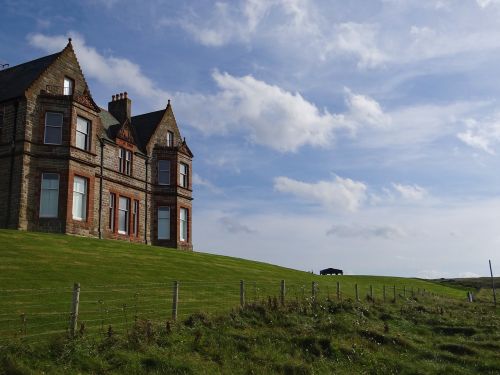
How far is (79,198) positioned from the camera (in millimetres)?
35938

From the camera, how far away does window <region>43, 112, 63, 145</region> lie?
3478 centimetres

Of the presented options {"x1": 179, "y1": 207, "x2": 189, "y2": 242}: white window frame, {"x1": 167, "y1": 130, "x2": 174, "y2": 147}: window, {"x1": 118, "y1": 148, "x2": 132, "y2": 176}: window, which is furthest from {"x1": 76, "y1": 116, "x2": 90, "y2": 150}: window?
{"x1": 179, "y1": 207, "x2": 189, "y2": 242}: white window frame

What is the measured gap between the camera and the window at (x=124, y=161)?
42688 millimetres

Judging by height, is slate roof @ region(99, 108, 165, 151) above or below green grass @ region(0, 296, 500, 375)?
above

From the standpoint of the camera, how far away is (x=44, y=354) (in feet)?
39.9

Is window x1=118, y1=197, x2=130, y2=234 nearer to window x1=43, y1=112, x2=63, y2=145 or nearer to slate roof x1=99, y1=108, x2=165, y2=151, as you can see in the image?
slate roof x1=99, y1=108, x2=165, y2=151

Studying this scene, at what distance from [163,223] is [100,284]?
24.6 meters

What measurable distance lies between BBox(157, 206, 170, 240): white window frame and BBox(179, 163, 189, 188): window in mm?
3071

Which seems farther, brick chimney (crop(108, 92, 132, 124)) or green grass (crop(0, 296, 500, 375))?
brick chimney (crop(108, 92, 132, 124))

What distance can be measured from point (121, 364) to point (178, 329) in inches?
121

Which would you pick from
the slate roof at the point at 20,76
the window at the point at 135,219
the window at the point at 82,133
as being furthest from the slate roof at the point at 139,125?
the slate roof at the point at 20,76

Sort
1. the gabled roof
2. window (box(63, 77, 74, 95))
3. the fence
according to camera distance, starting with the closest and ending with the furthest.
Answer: the fence
window (box(63, 77, 74, 95))
the gabled roof

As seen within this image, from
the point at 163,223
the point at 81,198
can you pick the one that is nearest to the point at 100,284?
the point at 81,198

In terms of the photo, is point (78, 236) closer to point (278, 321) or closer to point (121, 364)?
point (278, 321)
